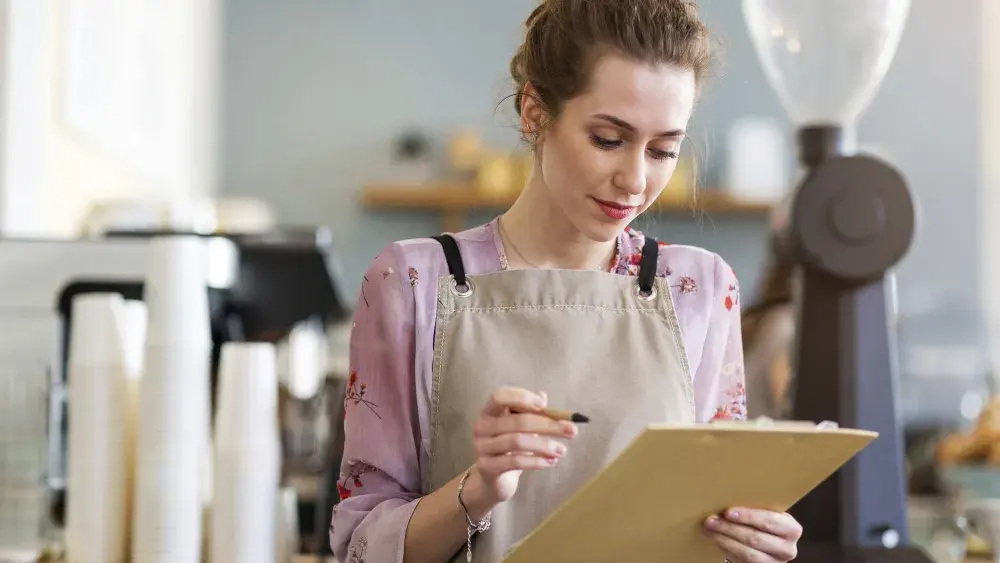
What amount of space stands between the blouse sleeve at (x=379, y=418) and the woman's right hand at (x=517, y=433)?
192mm

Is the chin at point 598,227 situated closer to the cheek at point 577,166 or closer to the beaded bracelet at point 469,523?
the cheek at point 577,166

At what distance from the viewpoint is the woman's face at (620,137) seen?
1081 millimetres

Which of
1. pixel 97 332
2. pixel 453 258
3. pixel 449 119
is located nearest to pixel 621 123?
pixel 453 258

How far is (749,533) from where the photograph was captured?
3.34 ft

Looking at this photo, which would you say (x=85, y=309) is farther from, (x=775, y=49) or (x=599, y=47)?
(x=775, y=49)

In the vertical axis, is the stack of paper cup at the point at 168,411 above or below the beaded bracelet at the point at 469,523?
above

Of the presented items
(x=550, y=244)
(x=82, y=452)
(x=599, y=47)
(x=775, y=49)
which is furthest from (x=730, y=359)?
(x=82, y=452)

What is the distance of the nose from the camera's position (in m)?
1.09

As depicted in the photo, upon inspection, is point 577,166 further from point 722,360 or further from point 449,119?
point 449,119

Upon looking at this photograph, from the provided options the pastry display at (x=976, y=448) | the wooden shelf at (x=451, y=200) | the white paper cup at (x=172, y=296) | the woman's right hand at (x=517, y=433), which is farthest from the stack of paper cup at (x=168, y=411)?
the wooden shelf at (x=451, y=200)

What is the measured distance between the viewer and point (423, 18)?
17.5ft

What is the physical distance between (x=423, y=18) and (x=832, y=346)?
4.13m

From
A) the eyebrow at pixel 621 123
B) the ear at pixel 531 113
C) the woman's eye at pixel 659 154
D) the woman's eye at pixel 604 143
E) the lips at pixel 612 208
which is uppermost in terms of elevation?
the ear at pixel 531 113

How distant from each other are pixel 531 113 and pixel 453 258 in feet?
0.58
